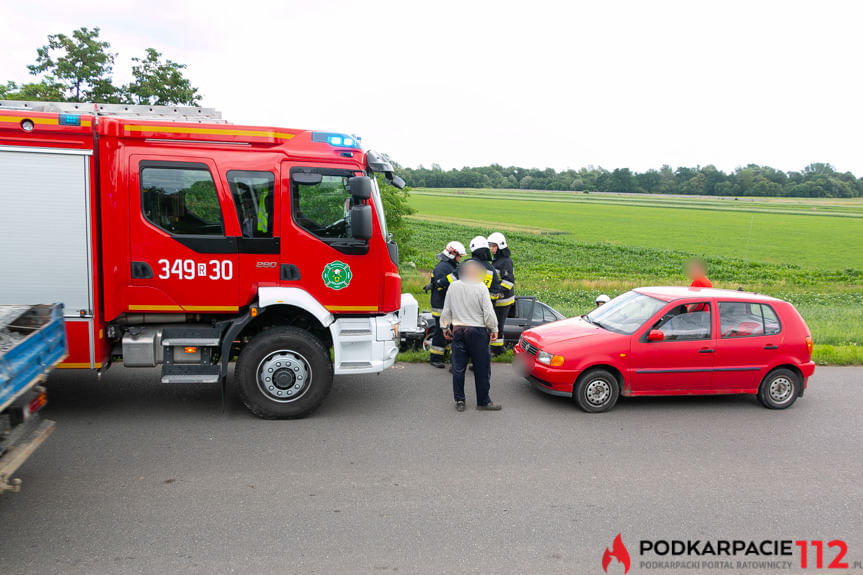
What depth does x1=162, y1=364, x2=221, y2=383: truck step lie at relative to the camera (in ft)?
21.6

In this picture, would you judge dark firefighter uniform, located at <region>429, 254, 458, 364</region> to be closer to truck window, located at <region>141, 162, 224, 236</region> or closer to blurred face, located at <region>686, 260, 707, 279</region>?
truck window, located at <region>141, 162, 224, 236</region>

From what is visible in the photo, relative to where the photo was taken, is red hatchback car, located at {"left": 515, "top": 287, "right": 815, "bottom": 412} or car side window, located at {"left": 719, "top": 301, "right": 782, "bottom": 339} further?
car side window, located at {"left": 719, "top": 301, "right": 782, "bottom": 339}

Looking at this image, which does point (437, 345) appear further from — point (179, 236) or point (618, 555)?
point (618, 555)

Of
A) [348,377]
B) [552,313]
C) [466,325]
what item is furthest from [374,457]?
[552,313]

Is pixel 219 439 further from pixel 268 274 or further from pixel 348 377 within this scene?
pixel 348 377

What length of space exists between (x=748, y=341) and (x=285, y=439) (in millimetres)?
5427

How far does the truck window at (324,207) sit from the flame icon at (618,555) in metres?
4.01

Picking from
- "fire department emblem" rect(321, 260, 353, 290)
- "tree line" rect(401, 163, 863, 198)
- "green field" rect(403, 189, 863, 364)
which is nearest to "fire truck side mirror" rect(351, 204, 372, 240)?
"fire department emblem" rect(321, 260, 353, 290)

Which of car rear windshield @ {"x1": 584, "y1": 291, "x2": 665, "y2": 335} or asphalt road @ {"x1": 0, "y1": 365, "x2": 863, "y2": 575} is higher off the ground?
car rear windshield @ {"x1": 584, "y1": 291, "x2": 665, "y2": 335}

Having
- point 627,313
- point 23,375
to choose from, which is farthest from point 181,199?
point 627,313

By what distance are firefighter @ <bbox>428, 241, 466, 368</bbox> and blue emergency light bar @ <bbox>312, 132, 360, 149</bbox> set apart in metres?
2.57

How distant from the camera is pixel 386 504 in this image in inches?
188

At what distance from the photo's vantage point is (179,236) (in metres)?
6.46

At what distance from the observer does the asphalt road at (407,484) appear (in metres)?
4.11
